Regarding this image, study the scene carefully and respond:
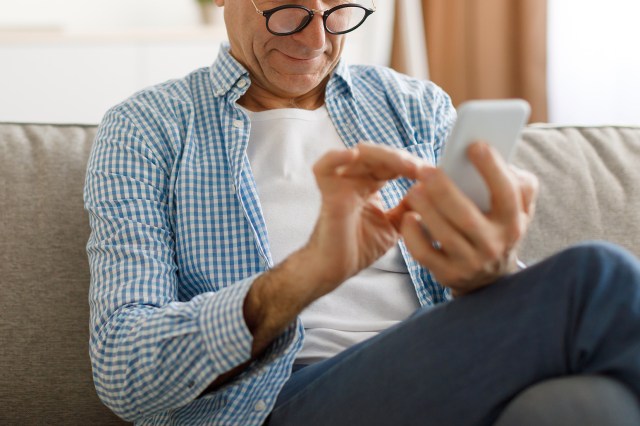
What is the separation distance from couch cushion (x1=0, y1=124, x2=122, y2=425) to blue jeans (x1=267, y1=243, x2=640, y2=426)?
551 mm

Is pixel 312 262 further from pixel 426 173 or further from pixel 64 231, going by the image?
pixel 64 231

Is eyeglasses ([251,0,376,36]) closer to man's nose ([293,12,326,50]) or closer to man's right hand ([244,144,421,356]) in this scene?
man's nose ([293,12,326,50])

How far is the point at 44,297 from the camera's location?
1.33 meters

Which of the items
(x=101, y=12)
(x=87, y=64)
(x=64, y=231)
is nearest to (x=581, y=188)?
(x=64, y=231)

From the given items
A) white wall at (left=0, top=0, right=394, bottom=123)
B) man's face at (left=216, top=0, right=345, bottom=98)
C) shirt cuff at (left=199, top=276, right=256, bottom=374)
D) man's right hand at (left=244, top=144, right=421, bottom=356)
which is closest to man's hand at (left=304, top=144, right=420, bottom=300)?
man's right hand at (left=244, top=144, right=421, bottom=356)

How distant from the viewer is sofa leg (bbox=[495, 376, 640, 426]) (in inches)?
30.7

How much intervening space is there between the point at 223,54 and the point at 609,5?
1.80m

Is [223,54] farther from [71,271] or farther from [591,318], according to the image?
[591,318]

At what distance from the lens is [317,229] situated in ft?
3.03

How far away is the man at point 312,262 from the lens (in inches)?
32.9

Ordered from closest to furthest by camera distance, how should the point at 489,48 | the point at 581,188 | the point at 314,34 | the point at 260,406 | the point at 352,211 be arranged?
the point at 352,211 < the point at 260,406 < the point at 314,34 < the point at 581,188 < the point at 489,48

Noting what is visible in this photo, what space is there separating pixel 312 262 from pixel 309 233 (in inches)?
12.9

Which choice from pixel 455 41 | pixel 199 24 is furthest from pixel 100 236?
pixel 199 24

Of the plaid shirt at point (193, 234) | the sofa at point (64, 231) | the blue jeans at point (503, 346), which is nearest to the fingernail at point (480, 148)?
the blue jeans at point (503, 346)
